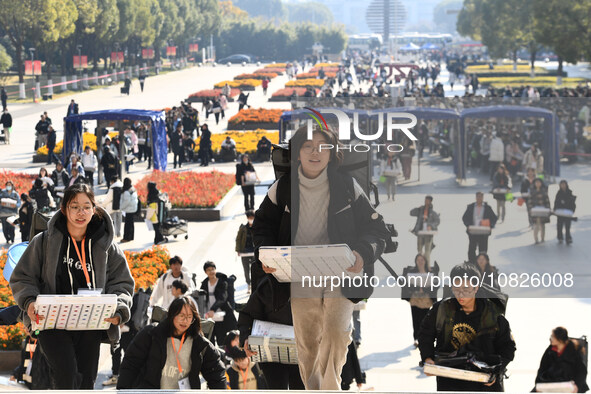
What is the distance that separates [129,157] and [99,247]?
25.5 meters

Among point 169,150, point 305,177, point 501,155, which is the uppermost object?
point 305,177

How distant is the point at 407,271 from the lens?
12344mm

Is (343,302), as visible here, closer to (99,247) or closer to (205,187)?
(99,247)

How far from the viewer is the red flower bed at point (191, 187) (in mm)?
23672

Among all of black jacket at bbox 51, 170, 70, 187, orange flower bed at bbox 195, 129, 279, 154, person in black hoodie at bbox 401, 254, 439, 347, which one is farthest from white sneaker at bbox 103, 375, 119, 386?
orange flower bed at bbox 195, 129, 279, 154

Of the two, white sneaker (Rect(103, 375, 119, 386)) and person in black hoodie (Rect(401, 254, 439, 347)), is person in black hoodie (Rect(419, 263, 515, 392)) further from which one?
white sneaker (Rect(103, 375, 119, 386))

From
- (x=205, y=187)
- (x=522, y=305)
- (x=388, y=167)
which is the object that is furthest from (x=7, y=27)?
(x=388, y=167)

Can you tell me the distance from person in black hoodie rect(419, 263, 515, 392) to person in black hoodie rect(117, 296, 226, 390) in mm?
1473

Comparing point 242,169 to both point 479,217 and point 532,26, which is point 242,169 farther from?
point 532,26

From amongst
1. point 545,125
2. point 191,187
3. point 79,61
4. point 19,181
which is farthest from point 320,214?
point 79,61

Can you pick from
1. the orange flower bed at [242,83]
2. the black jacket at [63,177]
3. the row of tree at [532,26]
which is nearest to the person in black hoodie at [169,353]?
the black jacket at [63,177]

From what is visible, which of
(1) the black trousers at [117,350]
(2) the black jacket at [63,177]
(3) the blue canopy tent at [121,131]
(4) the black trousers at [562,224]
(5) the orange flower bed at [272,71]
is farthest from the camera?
(5) the orange flower bed at [272,71]

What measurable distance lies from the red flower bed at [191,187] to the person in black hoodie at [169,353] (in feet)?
54.1

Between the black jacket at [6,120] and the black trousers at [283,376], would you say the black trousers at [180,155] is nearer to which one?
the black jacket at [6,120]
